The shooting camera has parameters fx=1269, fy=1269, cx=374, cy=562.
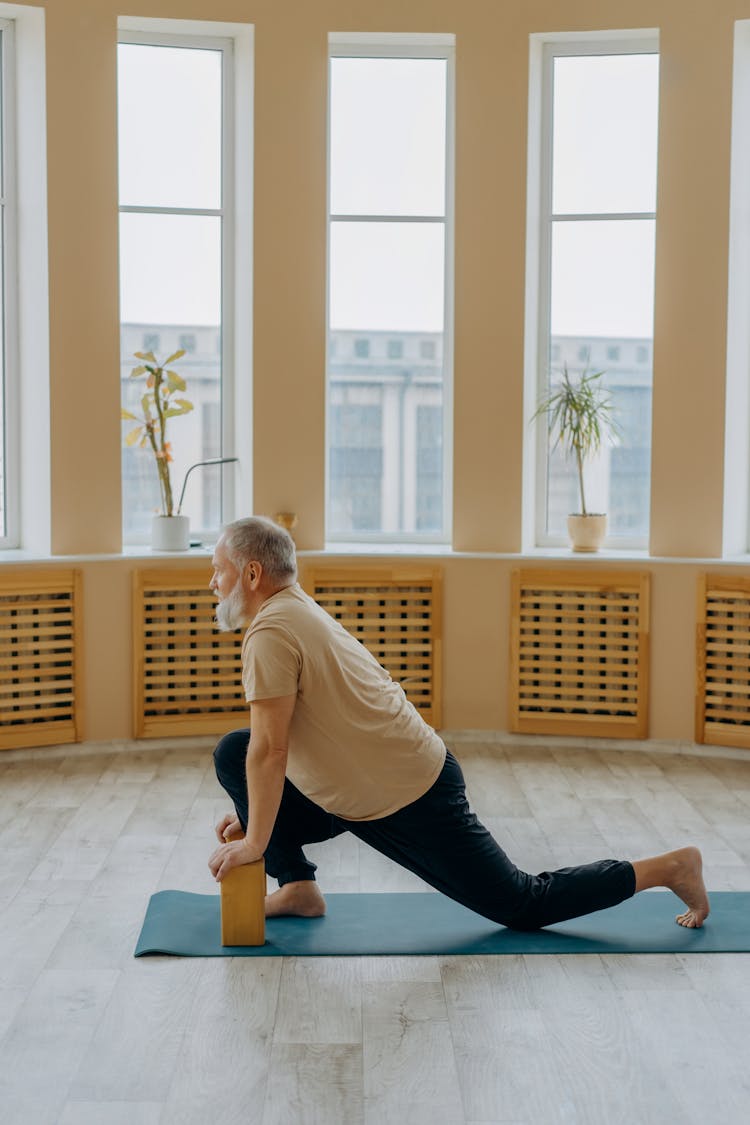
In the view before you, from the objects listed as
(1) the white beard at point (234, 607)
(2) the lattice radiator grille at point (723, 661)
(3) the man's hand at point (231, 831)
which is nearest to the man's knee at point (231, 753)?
(3) the man's hand at point (231, 831)

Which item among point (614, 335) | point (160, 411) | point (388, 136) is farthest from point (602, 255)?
point (160, 411)

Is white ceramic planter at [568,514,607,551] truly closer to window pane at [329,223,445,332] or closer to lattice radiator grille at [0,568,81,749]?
window pane at [329,223,445,332]

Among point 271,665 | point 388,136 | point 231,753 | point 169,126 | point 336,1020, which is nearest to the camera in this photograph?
point 336,1020

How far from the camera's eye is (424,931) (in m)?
3.21

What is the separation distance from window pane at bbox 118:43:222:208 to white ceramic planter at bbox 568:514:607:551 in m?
2.13

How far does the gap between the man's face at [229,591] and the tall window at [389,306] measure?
8.86 ft

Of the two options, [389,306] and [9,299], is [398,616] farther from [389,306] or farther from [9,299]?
[9,299]

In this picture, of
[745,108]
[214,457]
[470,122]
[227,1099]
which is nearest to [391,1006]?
[227,1099]

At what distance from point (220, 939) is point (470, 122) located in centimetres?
366

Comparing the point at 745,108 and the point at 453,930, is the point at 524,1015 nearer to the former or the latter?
the point at 453,930

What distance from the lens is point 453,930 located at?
321 cm

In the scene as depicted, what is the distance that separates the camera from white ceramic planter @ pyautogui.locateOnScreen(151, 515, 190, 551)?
17.5ft

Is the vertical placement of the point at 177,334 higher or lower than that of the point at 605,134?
lower

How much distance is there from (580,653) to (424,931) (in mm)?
2306
